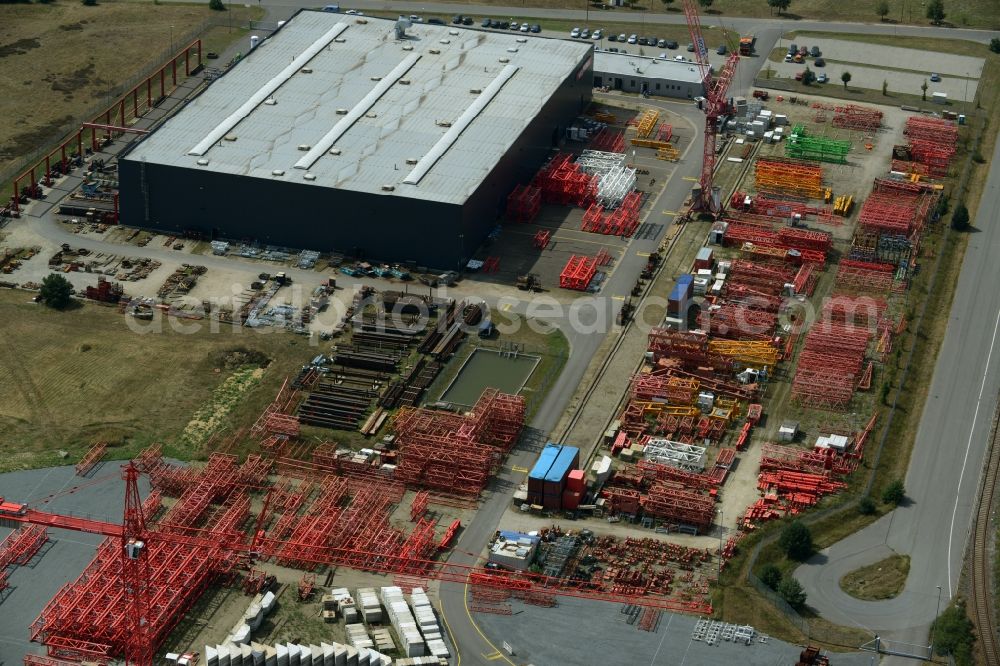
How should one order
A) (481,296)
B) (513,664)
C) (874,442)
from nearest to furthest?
(513,664)
(874,442)
(481,296)

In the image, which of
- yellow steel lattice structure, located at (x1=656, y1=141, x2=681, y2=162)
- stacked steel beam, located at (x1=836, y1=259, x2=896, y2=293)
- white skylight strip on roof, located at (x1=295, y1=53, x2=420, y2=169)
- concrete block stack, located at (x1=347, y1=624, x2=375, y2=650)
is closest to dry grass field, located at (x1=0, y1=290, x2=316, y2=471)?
white skylight strip on roof, located at (x1=295, y1=53, x2=420, y2=169)

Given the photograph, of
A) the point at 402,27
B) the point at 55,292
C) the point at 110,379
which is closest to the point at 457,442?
the point at 110,379

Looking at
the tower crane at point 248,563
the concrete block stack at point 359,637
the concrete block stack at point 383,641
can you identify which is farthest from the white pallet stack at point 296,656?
the tower crane at point 248,563

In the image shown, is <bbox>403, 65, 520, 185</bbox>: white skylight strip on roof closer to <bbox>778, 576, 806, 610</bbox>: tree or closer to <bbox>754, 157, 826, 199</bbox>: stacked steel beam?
<bbox>754, 157, 826, 199</bbox>: stacked steel beam

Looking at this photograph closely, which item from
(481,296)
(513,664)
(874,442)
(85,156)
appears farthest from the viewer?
(85,156)

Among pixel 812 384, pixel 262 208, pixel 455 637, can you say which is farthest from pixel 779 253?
pixel 455 637

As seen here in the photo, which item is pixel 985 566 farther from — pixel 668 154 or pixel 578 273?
pixel 668 154

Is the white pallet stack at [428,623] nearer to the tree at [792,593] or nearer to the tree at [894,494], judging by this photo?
the tree at [792,593]

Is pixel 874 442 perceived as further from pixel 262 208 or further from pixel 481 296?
pixel 262 208
